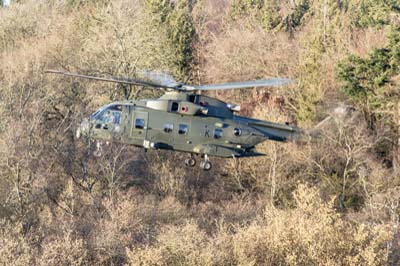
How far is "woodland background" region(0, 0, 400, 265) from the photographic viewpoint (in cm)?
1991

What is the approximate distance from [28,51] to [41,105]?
25.1 ft

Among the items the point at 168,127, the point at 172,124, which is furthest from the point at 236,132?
the point at 168,127

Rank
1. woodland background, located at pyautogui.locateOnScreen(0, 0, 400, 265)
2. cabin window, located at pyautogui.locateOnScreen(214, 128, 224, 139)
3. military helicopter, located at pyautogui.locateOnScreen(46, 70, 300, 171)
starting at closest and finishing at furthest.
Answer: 1. military helicopter, located at pyautogui.locateOnScreen(46, 70, 300, 171)
2. cabin window, located at pyautogui.locateOnScreen(214, 128, 224, 139)
3. woodland background, located at pyautogui.locateOnScreen(0, 0, 400, 265)

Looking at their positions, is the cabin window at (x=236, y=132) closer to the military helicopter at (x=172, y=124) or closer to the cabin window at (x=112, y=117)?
the military helicopter at (x=172, y=124)

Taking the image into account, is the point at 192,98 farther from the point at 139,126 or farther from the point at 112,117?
the point at 112,117

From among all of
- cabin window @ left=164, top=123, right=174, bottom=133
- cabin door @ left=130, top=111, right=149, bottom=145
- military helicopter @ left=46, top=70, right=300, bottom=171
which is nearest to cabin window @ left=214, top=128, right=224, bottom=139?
military helicopter @ left=46, top=70, right=300, bottom=171

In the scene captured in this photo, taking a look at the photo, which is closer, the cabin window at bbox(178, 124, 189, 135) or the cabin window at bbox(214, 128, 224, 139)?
the cabin window at bbox(178, 124, 189, 135)

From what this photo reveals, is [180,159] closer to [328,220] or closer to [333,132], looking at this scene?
[333,132]

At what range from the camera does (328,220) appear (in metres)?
18.4

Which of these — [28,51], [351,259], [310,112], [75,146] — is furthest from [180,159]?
[351,259]

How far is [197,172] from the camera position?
3131cm

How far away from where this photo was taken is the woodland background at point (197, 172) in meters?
19.9

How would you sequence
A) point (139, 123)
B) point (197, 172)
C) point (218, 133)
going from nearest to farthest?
1. point (139, 123)
2. point (218, 133)
3. point (197, 172)

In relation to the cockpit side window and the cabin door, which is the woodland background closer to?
the cabin door
